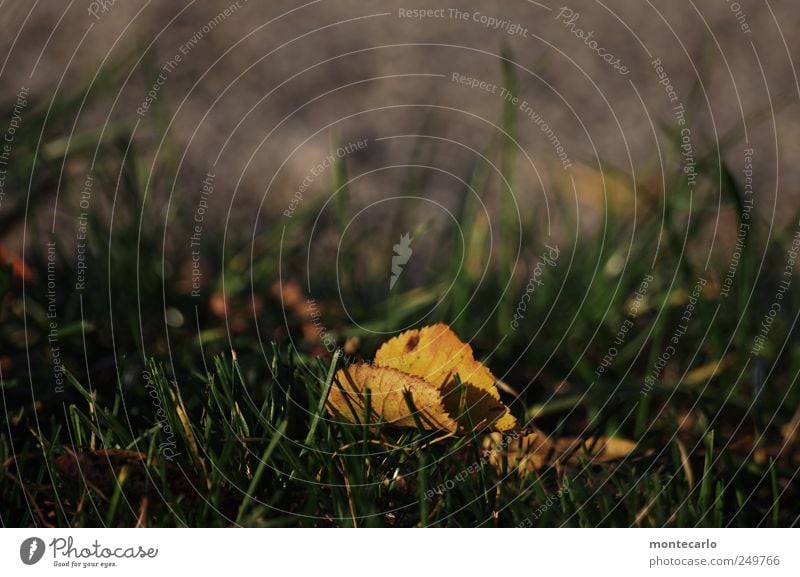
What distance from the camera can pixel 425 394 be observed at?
734 millimetres

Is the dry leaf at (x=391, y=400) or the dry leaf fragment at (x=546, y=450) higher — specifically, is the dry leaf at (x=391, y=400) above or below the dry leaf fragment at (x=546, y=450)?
above

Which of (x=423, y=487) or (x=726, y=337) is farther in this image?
(x=726, y=337)

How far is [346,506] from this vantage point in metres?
0.73

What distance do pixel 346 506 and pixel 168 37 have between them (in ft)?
4.02

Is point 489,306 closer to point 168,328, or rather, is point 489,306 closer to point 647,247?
point 647,247

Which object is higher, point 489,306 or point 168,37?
point 168,37

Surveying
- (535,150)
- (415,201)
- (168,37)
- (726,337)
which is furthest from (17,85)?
(726,337)

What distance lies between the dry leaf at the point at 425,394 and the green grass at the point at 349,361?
17 mm
